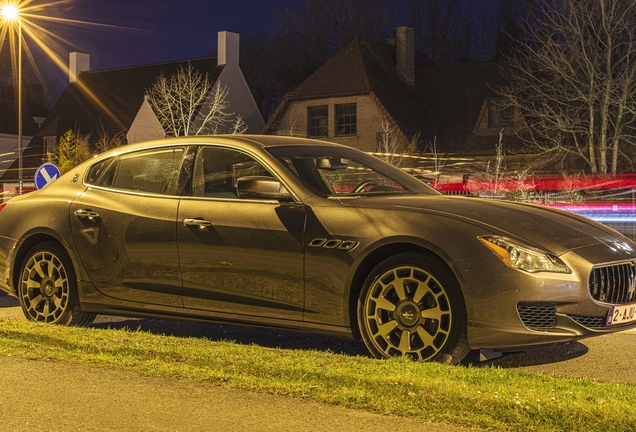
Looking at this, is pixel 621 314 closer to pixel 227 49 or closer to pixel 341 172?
pixel 341 172

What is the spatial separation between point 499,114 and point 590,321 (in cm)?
4178

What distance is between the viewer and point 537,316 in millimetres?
6656

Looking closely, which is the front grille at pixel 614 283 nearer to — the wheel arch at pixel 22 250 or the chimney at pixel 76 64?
the wheel arch at pixel 22 250

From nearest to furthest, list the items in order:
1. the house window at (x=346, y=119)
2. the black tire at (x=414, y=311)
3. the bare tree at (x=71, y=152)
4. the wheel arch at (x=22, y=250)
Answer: the black tire at (x=414, y=311), the wheel arch at (x=22, y=250), the house window at (x=346, y=119), the bare tree at (x=71, y=152)

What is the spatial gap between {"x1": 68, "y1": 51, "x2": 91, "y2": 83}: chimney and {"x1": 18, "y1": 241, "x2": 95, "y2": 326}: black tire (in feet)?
199

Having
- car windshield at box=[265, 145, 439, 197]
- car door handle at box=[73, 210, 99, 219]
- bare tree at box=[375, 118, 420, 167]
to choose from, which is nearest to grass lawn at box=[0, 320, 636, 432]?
car door handle at box=[73, 210, 99, 219]

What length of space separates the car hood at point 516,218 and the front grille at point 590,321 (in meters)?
0.44

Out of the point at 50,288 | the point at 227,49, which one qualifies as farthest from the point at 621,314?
the point at 227,49

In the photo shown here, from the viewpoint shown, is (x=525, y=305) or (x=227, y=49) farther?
(x=227, y=49)

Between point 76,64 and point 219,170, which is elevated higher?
point 76,64

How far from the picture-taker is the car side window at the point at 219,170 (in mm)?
8047

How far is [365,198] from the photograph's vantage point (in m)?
7.53

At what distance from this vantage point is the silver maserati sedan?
6.70 meters

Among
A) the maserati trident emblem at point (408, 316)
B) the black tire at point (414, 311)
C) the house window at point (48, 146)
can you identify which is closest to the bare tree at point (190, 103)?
the house window at point (48, 146)
